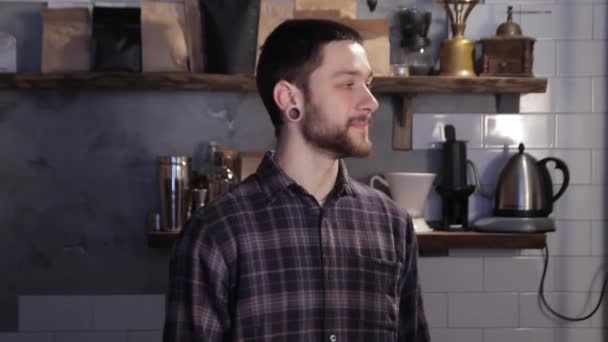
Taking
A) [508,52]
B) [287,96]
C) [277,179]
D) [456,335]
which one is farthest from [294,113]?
[456,335]

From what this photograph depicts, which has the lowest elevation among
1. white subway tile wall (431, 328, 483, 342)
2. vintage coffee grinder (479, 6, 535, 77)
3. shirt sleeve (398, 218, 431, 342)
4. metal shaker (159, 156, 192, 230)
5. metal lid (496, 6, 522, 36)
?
white subway tile wall (431, 328, 483, 342)

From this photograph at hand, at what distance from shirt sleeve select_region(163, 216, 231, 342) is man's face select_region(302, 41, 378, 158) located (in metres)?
0.30

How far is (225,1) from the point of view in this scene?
114 inches

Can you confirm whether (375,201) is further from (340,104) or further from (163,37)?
(163,37)

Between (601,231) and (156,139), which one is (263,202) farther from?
(601,231)

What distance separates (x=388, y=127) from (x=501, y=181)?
0.47 m

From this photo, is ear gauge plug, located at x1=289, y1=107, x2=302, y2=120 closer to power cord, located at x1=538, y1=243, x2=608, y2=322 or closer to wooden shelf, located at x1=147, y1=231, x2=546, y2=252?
wooden shelf, located at x1=147, y1=231, x2=546, y2=252

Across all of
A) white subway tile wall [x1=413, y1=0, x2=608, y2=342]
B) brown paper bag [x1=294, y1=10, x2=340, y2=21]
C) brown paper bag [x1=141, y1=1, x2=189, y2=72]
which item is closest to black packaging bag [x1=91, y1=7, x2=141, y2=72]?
brown paper bag [x1=141, y1=1, x2=189, y2=72]

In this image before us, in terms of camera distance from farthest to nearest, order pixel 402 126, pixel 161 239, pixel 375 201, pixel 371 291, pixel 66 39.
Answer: pixel 402 126 < pixel 66 39 < pixel 161 239 < pixel 375 201 < pixel 371 291

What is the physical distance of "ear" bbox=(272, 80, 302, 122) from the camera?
166 centimetres

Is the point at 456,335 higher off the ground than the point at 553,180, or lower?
lower

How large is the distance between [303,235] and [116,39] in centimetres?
162

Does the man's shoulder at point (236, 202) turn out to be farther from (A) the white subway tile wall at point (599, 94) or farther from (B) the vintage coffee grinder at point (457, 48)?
(A) the white subway tile wall at point (599, 94)

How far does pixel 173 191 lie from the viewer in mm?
2900
